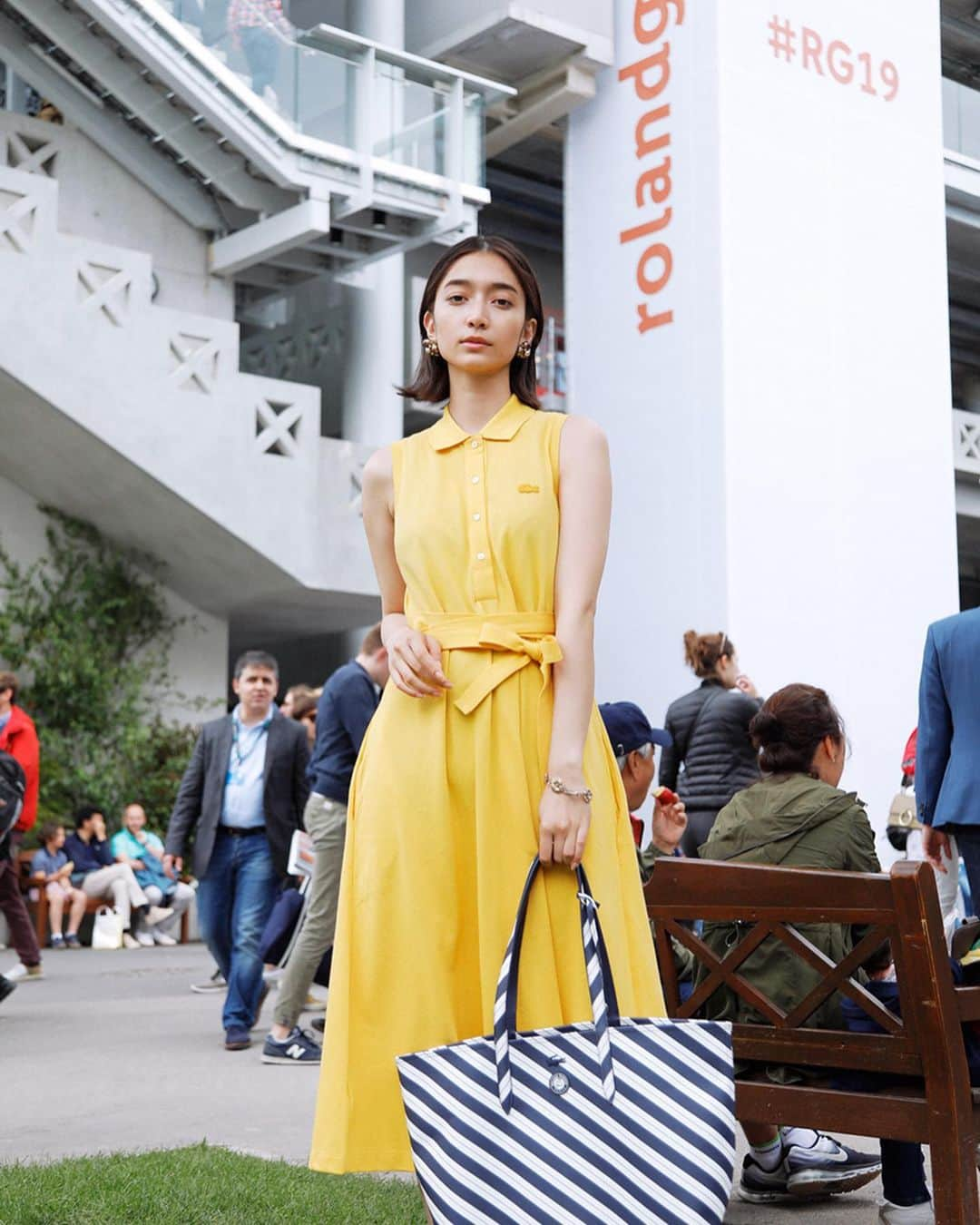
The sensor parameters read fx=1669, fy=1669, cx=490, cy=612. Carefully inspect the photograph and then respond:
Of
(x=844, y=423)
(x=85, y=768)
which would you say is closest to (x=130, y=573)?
(x=85, y=768)

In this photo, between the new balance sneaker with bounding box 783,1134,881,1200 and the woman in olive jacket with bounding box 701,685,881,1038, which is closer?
the woman in olive jacket with bounding box 701,685,881,1038

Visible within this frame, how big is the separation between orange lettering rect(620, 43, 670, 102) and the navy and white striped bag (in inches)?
606

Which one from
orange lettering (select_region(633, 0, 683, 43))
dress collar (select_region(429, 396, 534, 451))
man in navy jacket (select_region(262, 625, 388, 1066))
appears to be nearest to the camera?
dress collar (select_region(429, 396, 534, 451))

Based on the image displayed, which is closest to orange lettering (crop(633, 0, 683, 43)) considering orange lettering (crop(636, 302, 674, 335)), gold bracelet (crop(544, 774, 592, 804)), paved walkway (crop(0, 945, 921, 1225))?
orange lettering (crop(636, 302, 674, 335))

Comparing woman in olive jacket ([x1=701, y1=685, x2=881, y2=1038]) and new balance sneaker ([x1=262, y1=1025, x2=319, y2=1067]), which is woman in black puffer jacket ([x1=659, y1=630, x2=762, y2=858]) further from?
woman in olive jacket ([x1=701, y1=685, x2=881, y2=1038])

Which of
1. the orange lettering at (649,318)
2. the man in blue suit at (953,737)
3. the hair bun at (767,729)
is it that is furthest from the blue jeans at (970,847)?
the orange lettering at (649,318)

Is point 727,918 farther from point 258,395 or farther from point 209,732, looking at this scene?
point 258,395

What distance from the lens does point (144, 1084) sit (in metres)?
6.65

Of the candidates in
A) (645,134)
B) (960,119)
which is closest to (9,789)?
(645,134)

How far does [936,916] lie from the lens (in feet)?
11.2

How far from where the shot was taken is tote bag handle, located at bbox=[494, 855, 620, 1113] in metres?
2.62

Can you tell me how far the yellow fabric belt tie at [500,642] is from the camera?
3010 millimetres

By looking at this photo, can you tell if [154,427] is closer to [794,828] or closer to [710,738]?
[710,738]

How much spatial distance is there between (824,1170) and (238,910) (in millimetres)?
4019
